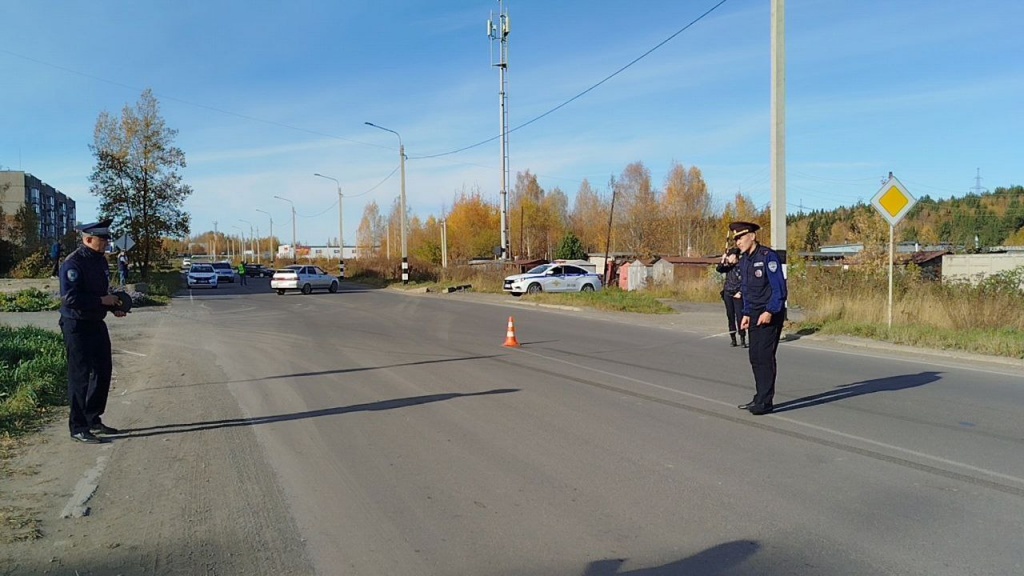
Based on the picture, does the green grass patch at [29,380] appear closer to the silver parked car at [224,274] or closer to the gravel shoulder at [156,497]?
the gravel shoulder at [156,497]

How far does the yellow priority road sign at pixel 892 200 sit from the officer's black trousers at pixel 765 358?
8047 mm

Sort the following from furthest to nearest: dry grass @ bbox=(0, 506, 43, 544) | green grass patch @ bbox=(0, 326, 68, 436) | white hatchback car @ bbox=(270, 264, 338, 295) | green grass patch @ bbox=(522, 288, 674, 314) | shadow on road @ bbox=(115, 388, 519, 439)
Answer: white hatchback car @ bbox=(270, 264, 338, 295)
green grass patch @ bbox=(522, 288, 674, 314)
green grass patch @ bbox=(0, 326, 68, 436)
shadow on road @ bbox=(115, 388, 519, 439)
dry grass @ bbox=(0, 506, 43, 544)

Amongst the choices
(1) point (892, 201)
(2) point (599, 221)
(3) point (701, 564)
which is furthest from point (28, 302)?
(2) point (599, 221)

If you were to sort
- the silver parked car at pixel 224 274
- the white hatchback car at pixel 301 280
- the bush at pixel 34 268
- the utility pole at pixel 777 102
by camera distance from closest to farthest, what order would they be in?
the utility pole at pixel 777 102, the bush at pixel 34 268, the white hatchback car at pixel 301 280, the silver parked car at pixel 224 274

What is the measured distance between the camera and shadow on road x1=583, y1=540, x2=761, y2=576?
12.6 feet

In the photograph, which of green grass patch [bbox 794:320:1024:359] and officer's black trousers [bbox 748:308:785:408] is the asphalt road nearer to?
officer's black trousers [bbox 748:308:785:408]

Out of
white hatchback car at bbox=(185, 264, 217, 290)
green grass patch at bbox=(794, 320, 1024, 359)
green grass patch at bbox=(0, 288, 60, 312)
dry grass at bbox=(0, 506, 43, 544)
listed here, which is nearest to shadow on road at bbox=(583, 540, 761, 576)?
dry grass at bbox=(0, 506, 43, 544)

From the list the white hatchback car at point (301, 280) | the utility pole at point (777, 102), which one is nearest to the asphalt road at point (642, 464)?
the utility pole at point (777, 102)

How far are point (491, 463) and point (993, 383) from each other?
7411 millimetres

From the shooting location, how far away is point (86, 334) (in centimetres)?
657

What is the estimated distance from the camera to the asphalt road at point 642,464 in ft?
13.5

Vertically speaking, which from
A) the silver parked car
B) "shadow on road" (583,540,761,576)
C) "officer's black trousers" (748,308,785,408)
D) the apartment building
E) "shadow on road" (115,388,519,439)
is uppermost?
the apartment building

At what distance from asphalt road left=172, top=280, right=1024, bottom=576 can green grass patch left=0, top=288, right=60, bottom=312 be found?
14.3 m

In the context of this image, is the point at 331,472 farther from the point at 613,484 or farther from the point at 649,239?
the point at 649,239
